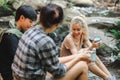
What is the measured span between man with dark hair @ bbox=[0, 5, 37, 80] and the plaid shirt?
0.49 meters

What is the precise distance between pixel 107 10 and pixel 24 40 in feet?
36.9

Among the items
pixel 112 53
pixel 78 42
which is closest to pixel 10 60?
pixel 78 42

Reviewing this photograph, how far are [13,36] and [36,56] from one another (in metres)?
0.71

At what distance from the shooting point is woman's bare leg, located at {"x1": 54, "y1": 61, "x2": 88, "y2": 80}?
4.06m

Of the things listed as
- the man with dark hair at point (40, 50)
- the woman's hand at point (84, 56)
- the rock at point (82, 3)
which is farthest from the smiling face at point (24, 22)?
the rock at point (82, 3)

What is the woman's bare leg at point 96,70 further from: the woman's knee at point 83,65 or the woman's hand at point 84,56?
the woman's knee at point 83,65

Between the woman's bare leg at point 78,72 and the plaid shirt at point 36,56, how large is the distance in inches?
14.8

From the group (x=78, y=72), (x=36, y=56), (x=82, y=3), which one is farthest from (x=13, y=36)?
(x=82, y=3)

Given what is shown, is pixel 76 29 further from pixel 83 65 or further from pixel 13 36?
pixel 13 36

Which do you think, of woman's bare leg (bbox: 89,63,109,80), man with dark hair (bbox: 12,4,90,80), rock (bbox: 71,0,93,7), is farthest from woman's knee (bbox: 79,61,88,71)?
rock (bbox: 71,0,93,7)

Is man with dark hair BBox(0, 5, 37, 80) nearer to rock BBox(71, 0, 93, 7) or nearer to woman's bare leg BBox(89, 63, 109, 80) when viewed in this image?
woman's bare leg BBox(89, 63, 109, 80)

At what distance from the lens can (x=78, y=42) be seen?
17.7ft

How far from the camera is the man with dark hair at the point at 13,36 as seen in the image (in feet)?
13.4

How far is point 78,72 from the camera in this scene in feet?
13.5
